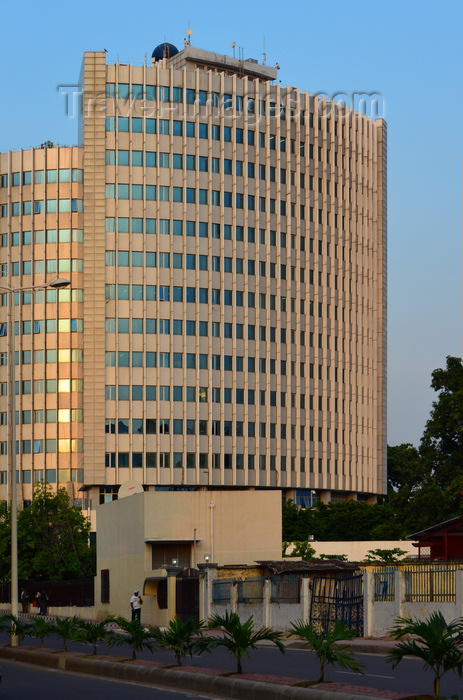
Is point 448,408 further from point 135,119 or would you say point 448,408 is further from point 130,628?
point 130,628

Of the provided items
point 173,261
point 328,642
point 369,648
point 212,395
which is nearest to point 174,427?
point 212,395

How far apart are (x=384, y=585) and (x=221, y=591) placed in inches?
528

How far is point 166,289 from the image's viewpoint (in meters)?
117

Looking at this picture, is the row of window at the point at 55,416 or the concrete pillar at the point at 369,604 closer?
the concrete pillar at the point at 369,604

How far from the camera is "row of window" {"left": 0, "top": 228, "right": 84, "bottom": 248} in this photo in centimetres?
11850

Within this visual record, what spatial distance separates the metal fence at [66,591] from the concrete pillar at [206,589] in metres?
23.0

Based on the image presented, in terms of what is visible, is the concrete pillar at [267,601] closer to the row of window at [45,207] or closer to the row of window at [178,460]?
the row of window at [178,460]

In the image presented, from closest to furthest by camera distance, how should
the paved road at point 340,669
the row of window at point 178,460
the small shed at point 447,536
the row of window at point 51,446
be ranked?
the paved road at point 340,669 < the small shed at point 447,536 < the row of window at point 178,460 < the row of window at point 51,446

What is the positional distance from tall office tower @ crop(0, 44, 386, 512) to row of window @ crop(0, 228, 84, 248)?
12cm

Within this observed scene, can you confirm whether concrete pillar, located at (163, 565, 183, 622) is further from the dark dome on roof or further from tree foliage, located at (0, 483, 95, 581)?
the dark dome on roof

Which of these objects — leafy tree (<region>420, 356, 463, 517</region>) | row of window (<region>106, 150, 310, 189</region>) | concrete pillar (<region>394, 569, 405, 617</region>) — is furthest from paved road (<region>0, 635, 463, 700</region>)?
row of window (<region>106, 150, 310, 189</region>)

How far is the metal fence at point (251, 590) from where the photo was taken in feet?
148

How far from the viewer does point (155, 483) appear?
372 ft

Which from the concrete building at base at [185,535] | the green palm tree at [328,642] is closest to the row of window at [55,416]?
the concrete building at base at [185,535]
